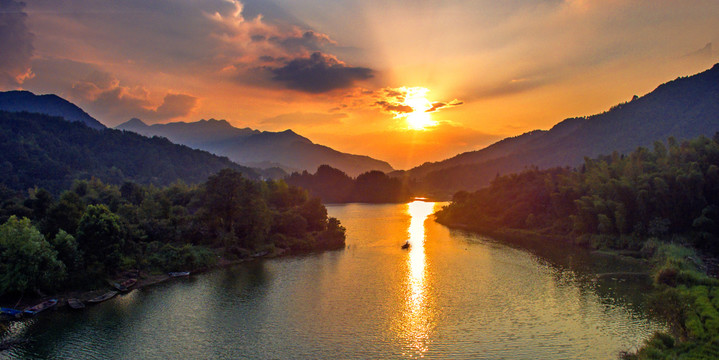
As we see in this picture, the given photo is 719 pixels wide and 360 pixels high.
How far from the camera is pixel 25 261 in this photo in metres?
26.2

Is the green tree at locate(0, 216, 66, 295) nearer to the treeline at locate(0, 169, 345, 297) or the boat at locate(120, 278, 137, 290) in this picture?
the treeline at locate(0, 169, 345, 297)

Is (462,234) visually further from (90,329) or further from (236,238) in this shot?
(90,329)

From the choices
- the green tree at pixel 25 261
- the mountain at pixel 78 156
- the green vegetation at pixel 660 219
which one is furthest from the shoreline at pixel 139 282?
the mountain at pixel 78 156

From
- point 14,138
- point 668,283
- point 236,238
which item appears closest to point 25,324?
point 236,238

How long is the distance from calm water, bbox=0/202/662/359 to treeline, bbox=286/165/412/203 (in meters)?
111

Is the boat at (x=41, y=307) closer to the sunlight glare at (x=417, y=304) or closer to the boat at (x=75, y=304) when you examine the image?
the boat at (x=75, y=304)

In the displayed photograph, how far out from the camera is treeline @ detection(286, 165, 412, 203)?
499 ft

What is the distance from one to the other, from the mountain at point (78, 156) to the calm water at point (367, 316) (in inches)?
2552

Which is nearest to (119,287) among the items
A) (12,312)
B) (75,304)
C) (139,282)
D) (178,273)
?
(139,282)

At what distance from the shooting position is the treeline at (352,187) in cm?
15200

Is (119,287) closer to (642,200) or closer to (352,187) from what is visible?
(642,200)

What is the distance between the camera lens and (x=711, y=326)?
780 inches

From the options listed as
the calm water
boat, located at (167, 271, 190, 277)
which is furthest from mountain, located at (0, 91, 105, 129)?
the calm water

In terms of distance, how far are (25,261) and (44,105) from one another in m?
185
